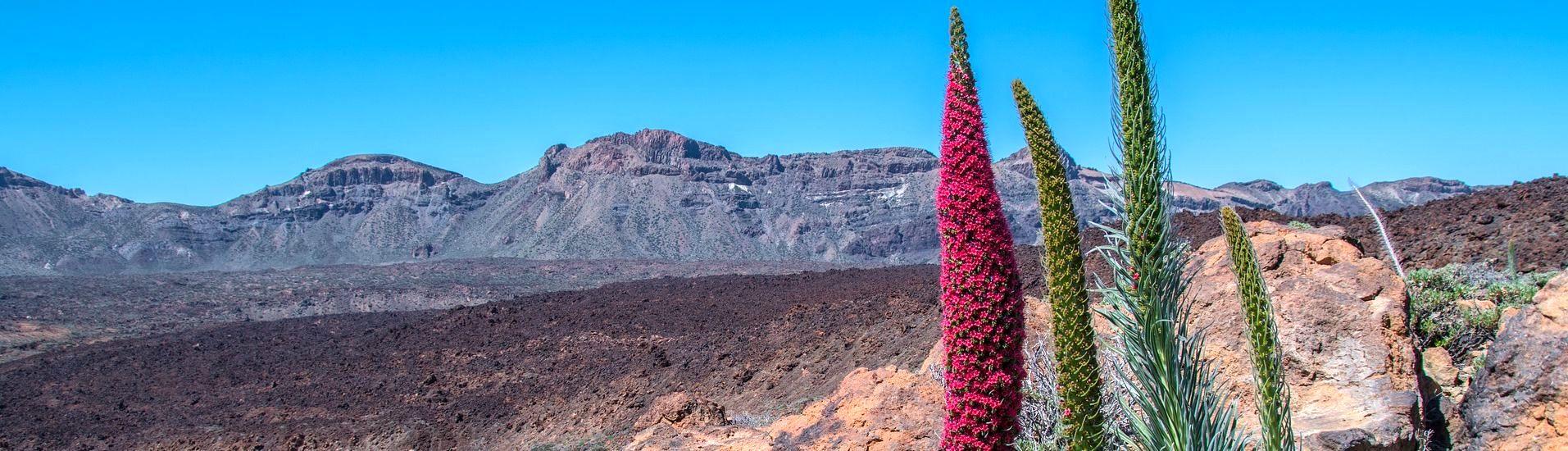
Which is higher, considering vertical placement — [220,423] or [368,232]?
[368,232]

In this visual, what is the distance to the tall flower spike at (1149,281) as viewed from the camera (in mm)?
2914

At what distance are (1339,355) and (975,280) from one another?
229 centimetres

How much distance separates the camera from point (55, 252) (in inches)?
2859

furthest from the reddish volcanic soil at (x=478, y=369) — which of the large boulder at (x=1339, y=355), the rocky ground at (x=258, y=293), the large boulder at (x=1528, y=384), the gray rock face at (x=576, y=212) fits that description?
the gray rock face at (x=576, y=212)

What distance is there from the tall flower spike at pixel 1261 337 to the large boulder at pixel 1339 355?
5.46 ft

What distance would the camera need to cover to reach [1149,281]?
293 centimetres

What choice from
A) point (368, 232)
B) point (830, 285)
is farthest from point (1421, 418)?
A: point (368, 232)

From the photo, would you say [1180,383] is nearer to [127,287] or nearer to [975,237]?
[975,237]

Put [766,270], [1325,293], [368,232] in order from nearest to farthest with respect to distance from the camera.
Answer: [1325,293] < [766,270] < [368,232]

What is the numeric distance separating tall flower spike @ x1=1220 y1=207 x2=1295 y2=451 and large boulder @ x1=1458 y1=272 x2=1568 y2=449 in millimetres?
2286

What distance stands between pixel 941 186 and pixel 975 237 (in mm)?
338

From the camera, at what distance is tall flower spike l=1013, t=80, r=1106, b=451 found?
3432 millimetres

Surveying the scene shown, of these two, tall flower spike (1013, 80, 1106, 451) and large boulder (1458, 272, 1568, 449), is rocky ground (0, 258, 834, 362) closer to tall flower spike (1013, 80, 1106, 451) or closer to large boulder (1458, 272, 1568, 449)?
tall flower spike (1013, 80, 1106, 451)

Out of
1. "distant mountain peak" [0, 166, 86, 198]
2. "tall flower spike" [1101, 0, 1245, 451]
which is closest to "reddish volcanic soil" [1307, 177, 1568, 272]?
"tall flower spike" [1101, 0, 1245, 451]
